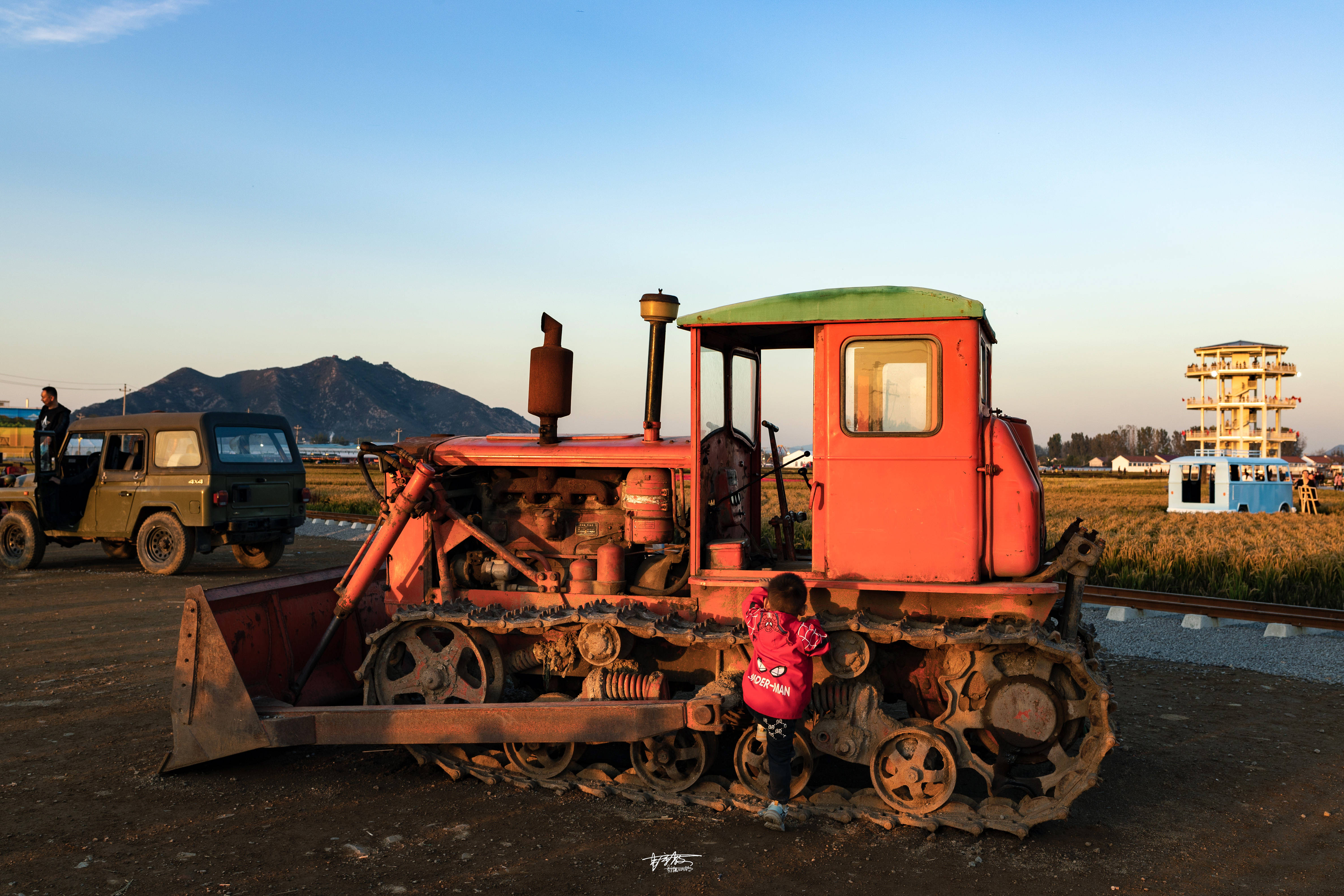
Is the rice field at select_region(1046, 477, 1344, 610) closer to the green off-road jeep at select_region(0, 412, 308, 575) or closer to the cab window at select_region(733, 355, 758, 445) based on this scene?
the cab window at select_region(733, 355, 758, 445)

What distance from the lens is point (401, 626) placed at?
6.05 meters

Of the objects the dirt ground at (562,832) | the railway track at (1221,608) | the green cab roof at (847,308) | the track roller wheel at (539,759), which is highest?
the green cab roof at (847,308)

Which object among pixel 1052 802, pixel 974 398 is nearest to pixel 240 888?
pixel 1052 802

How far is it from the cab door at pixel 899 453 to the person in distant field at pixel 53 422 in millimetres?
14523

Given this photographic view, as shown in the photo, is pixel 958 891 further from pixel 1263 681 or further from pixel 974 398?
pixel 1263 681

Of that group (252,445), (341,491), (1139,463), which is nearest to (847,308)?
(252,445)

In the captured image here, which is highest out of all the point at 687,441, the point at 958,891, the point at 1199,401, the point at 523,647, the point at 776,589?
the point at 1199,401

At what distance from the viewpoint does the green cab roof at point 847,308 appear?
532 cm

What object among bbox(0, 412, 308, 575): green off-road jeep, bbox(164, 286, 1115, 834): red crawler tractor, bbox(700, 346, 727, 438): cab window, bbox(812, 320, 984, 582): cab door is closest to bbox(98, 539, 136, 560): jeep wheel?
bbox(0, 412, 308, 575): green off-road jeep

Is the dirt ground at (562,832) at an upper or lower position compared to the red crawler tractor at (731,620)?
lower

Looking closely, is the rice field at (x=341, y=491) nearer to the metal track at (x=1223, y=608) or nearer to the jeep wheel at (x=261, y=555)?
the jeep wheel at (x=261, y=555)

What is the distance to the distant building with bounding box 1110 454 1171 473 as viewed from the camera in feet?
347

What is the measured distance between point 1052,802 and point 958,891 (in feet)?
3.20

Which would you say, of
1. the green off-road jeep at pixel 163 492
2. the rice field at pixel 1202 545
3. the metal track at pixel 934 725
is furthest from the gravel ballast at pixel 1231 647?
the green off-road jeep at pixel 163 492
